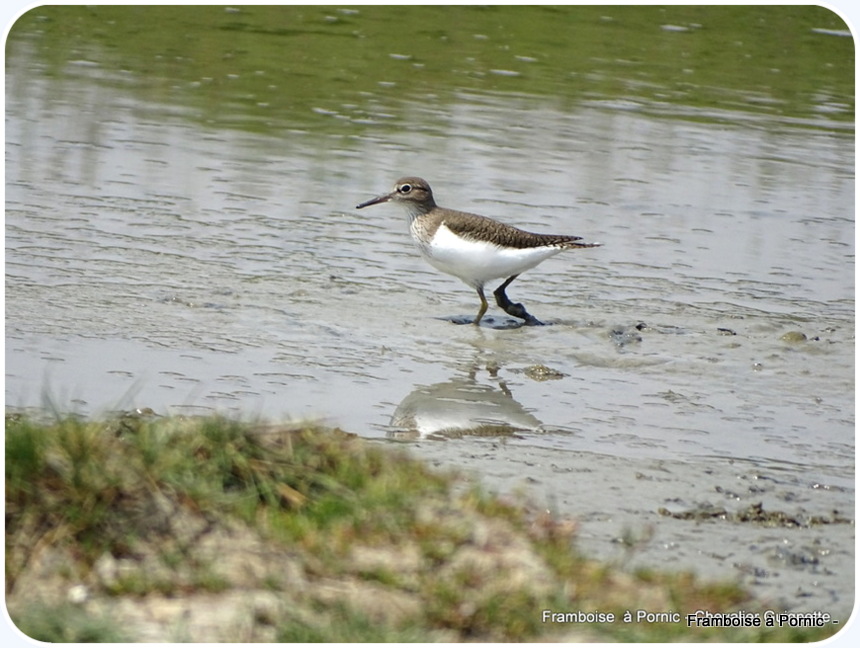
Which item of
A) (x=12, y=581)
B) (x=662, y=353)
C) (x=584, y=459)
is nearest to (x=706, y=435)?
(x=584, y=459)

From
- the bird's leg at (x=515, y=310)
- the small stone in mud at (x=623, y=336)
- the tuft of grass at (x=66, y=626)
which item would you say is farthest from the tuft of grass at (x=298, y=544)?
the bird's leg at (x=515, y=310)

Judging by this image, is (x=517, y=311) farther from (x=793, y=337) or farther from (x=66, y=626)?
(x=66, y=626)

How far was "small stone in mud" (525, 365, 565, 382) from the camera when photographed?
860 centimetres

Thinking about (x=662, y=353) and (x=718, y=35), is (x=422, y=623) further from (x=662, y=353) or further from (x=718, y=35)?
(x=718, y=35)

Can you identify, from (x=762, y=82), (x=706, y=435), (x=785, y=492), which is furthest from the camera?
(x=762, y=82)

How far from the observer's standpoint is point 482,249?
32.2 ft

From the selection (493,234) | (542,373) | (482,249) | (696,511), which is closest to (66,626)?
(696,511)

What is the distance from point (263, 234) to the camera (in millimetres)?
11328

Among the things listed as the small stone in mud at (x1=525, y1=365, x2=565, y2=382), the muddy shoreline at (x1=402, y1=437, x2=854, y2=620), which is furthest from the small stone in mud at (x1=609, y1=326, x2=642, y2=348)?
the muddy shoreline at (x1=402, y1=437, x2=854, y2=620)

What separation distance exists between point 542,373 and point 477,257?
147 centimetres

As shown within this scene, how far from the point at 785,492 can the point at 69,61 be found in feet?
40.8

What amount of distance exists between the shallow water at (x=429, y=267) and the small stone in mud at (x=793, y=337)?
0.03 meters

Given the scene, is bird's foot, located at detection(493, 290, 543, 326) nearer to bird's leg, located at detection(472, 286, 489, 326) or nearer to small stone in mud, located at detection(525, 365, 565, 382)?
bird's leg, located at detection(472, 286, 489, 326)

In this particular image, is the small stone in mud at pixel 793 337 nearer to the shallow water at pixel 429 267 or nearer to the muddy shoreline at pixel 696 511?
the shallow water at pixel 429 267
